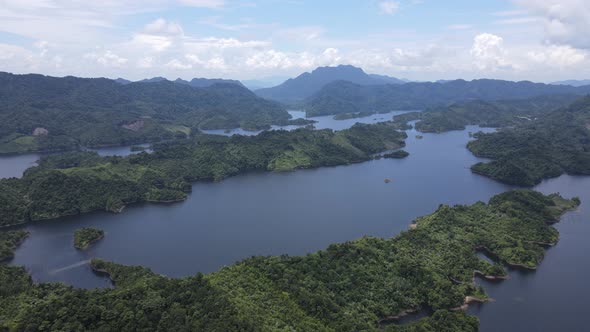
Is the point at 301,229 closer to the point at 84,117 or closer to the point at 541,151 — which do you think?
the point at 541,151

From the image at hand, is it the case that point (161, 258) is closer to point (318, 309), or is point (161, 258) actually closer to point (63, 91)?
point (318, 309)

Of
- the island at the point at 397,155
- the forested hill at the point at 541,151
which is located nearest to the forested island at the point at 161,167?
the island at the point at 397,155

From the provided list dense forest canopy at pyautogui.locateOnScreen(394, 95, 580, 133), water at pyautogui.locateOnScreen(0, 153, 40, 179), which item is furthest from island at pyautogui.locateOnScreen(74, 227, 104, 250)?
dense forest canopy at pyautogui.locateOnScreen(394, 95, 580, 133)

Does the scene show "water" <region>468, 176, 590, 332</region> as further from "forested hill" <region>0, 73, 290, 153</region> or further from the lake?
"forested hill" <region>0, 73, 290, 153</region>

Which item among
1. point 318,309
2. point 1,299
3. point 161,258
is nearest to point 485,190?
point 318,309

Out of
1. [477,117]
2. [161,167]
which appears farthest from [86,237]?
[477,117]

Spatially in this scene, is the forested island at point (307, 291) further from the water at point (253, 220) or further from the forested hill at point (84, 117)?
the forested hill at point (84, 117)
